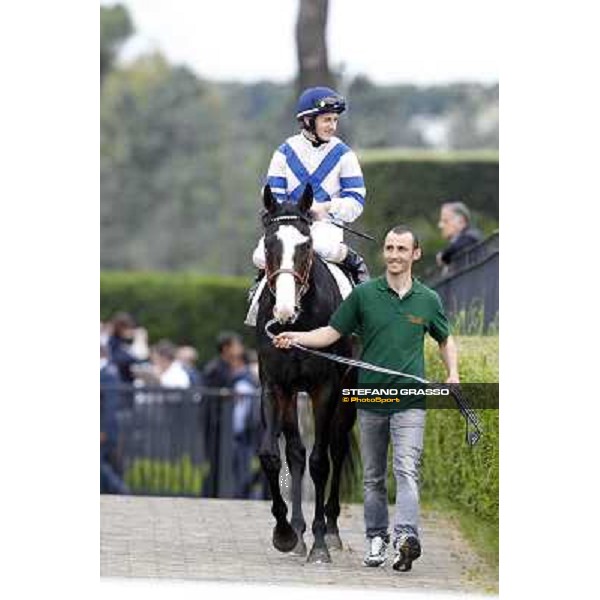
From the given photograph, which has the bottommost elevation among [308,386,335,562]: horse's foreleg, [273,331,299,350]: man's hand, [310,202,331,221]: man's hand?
[308,386,335,562]: horse's foreleg

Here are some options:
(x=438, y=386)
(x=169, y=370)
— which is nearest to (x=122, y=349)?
(x=169, y=370)

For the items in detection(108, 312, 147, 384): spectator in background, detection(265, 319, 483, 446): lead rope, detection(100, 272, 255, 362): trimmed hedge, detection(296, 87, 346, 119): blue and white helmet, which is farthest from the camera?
detection(100, 272, 255, 362): trimmed hedge

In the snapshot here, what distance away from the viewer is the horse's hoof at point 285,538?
11.5 metres

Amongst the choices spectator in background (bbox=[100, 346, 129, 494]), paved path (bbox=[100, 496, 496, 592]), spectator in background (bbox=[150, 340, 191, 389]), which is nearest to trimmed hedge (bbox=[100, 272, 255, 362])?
spectator in background (bbox=[150, 340, 191, 389])

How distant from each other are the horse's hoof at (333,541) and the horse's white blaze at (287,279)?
1585 millimetres

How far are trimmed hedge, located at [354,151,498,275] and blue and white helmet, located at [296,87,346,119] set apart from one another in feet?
23.1

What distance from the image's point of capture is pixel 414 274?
447 inches

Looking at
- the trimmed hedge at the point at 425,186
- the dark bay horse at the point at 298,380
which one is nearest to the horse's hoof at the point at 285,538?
the dark bay horse at the point at 298,380

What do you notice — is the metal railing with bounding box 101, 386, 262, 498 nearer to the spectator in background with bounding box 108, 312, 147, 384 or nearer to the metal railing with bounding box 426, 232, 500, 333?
the spectator in background with bounding box 108, 312, 147, 384

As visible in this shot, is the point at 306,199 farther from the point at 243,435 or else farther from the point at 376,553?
the point at 243,435

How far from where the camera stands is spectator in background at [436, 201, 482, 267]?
44.3ft

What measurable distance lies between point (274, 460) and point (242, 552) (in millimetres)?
749
